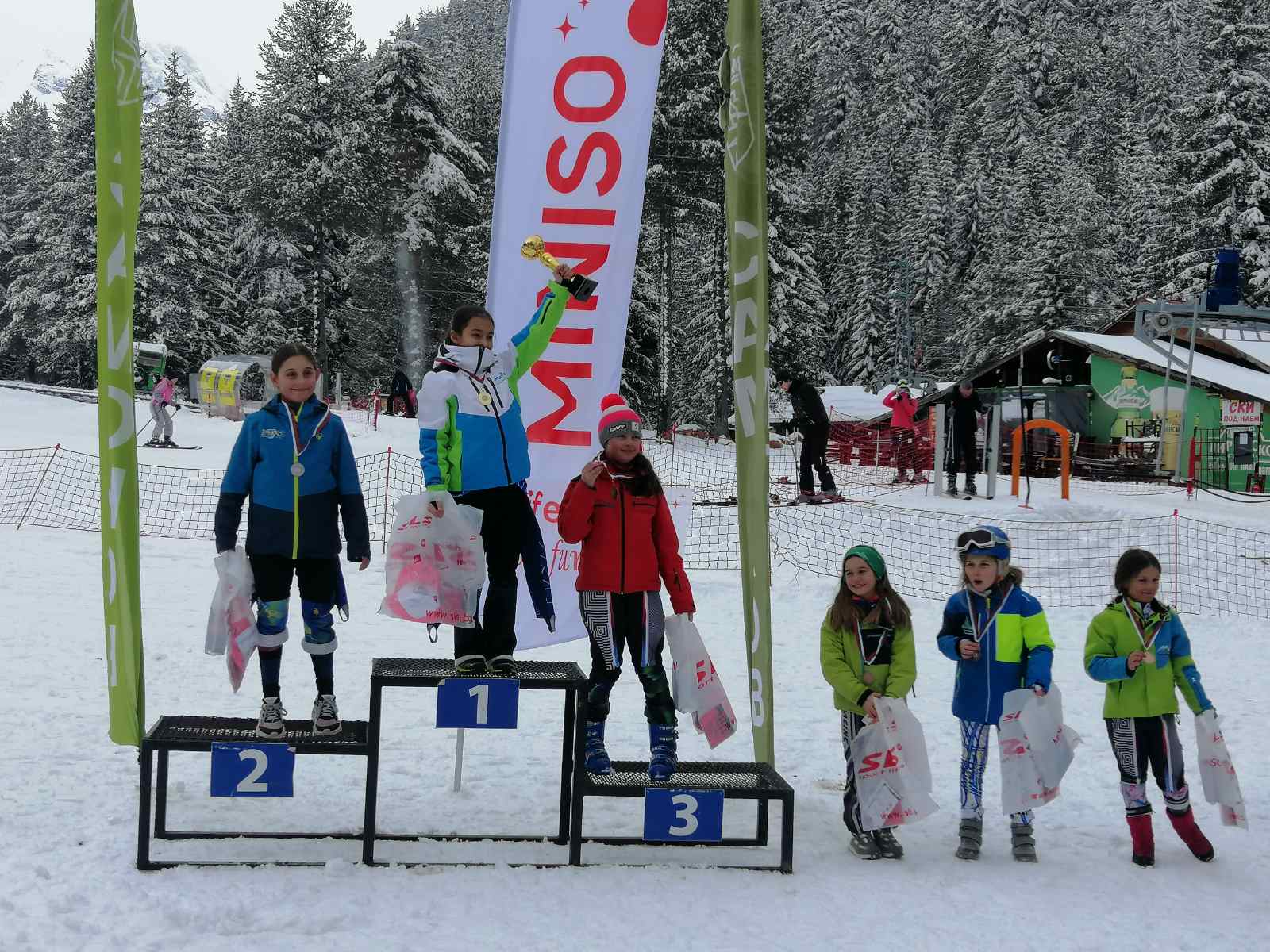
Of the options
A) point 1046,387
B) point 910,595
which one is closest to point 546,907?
point 910,595

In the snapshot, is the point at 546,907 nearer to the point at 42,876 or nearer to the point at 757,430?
the point at 42,876

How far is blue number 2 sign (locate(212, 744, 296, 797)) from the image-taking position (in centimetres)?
428

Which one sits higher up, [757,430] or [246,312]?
[246,312]

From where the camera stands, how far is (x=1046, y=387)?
28.0m

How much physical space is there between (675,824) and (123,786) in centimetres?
237

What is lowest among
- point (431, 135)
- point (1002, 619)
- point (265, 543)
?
point (1002, 619)

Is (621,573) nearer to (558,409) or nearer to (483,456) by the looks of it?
(483,456)

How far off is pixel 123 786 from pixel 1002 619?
3.73 metres

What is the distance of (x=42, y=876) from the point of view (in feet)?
12.8

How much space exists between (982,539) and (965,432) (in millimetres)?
11914

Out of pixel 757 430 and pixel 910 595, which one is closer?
pixel 757 430

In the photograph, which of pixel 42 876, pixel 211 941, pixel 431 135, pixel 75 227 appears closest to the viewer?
pixel 211 941

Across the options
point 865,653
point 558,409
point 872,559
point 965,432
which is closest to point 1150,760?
point 865,653

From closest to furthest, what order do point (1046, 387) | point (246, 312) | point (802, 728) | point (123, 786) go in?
point (123, 786) < point (802, 728) < point (1046, 387) < point (246, 312)
